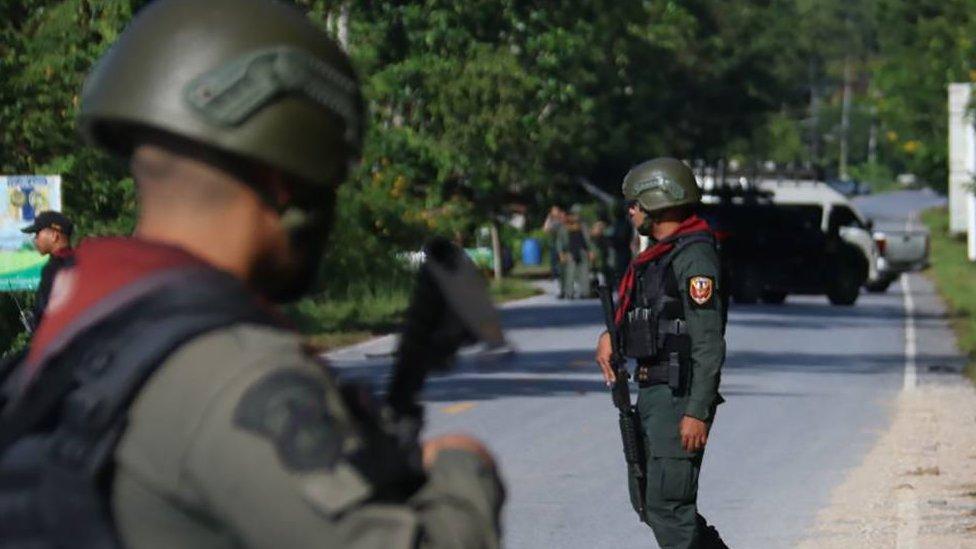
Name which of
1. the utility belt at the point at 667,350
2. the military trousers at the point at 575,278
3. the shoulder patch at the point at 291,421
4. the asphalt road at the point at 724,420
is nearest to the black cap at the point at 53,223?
the asphalt road at the point at 724,420

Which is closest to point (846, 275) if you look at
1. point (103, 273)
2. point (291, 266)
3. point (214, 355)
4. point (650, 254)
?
point (650, 254)

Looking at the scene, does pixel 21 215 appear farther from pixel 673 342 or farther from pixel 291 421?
pixel 291 421

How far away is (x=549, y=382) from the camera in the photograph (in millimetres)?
21875

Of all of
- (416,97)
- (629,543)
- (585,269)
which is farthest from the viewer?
(585,269)

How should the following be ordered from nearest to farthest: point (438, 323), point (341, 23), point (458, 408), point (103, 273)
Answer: point (103, 273)
point (438, 323)
point (458, 408)
point (341, 23)

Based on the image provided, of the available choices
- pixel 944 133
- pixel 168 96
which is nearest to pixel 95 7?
pixel 168 96

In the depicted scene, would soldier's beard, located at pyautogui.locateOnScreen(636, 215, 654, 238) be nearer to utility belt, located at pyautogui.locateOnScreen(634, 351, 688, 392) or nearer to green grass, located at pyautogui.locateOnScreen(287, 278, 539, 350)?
utility belt, located at pyautogui.locateOnScreen(634, 351, 688, 392)

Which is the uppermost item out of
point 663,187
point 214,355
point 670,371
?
point 214,355

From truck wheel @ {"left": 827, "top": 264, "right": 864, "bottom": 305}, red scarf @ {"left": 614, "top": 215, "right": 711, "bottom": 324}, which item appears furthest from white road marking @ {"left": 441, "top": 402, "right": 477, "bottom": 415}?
truck wheel @ {"left": 827, "top": 264, "right": 864, "bottom": 305}

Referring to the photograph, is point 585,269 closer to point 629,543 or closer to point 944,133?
point 944,133

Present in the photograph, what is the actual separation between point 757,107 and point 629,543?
66584mm

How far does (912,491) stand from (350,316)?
1786 centimetres

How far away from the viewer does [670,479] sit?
8375 mm

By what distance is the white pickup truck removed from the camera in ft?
140
